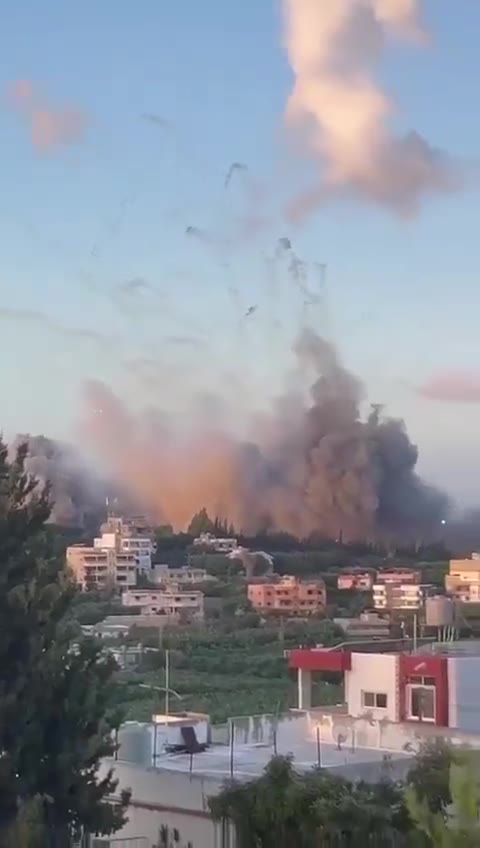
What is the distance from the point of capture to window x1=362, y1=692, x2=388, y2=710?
1943cm

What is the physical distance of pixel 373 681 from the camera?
19.6 metres

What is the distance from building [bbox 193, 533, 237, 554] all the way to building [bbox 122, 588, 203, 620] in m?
19.7

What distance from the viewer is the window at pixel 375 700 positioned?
19.4 metres

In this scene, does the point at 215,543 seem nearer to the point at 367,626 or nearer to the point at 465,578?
the point at 465,578

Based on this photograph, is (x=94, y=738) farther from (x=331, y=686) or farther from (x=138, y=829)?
(x=331, y=686)

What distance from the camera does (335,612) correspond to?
105312 mm

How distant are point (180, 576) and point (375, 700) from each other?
106 m

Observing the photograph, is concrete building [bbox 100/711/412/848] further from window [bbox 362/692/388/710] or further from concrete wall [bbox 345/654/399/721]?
window [bbox 362/692/388/710]

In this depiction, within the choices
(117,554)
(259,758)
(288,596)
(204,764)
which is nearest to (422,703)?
(259,758)

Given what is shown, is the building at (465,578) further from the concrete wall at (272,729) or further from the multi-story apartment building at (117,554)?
the concrete wall at (272,729)

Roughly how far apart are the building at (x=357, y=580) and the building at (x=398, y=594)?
6.88ft

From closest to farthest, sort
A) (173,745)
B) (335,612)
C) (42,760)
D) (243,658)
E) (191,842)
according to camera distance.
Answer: (42,760)
(191,842)
(173,745)
(243,658)
(335,612)

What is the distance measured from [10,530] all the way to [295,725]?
7.63 m

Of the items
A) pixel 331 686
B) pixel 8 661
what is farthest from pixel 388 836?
pixel 331 686
